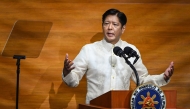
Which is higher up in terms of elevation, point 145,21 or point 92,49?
point 145,21

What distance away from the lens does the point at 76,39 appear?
4062 mm

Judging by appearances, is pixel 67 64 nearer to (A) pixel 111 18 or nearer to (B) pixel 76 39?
(A) pixel 111 18

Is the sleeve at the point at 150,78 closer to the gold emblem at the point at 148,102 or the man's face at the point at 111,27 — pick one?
the man's face at the point at 111,27

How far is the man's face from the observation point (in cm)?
353

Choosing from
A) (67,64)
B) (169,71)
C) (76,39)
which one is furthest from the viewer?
(76,39)

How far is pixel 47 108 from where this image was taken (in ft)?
13.2

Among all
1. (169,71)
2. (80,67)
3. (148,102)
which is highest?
(80,67)

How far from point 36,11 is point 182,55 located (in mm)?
1571

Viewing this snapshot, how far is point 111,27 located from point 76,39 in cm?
65

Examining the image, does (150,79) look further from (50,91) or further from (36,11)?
(36,11)

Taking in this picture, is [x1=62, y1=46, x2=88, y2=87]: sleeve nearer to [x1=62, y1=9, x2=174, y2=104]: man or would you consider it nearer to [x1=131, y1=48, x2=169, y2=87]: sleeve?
[x1=62, y1=9, x2=174, y2=104]: man

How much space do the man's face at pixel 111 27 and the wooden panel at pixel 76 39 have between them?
532 millimetres

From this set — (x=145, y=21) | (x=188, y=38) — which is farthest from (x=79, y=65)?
(x=188, y=38)

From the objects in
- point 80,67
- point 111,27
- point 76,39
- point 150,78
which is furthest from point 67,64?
point 76,39
